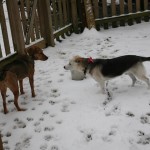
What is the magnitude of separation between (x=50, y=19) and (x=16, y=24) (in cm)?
183

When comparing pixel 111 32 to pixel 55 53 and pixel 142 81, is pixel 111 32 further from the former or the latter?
pixel 142 81

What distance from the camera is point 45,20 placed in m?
9.11

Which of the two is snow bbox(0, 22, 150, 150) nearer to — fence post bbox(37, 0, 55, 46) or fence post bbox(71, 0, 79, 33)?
fence post bbox(37, 0, 55, 46)

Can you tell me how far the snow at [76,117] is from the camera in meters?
4.07

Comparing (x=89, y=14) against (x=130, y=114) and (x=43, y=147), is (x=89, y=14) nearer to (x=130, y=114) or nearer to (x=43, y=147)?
(x=130, y=114)

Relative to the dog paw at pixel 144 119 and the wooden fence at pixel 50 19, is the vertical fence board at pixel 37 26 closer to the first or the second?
the wooden fence at pixel 50 19

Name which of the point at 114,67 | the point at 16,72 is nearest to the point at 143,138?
the point at 114,67

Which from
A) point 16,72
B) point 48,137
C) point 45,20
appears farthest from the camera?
point 45,20

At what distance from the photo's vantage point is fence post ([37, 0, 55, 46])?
896 centimetres

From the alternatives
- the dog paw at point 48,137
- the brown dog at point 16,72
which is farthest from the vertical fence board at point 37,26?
the dog paw at point 48,137

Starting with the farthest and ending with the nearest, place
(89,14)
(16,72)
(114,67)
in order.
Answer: (89,14), (114,67), (16,72)

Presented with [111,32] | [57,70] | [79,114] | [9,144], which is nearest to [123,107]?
[79,114]

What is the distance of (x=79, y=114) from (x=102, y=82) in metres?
0.90

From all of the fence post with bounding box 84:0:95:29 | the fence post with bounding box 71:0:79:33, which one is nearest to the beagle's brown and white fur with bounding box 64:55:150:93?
the fence post with bounding box 84:0:95:29
